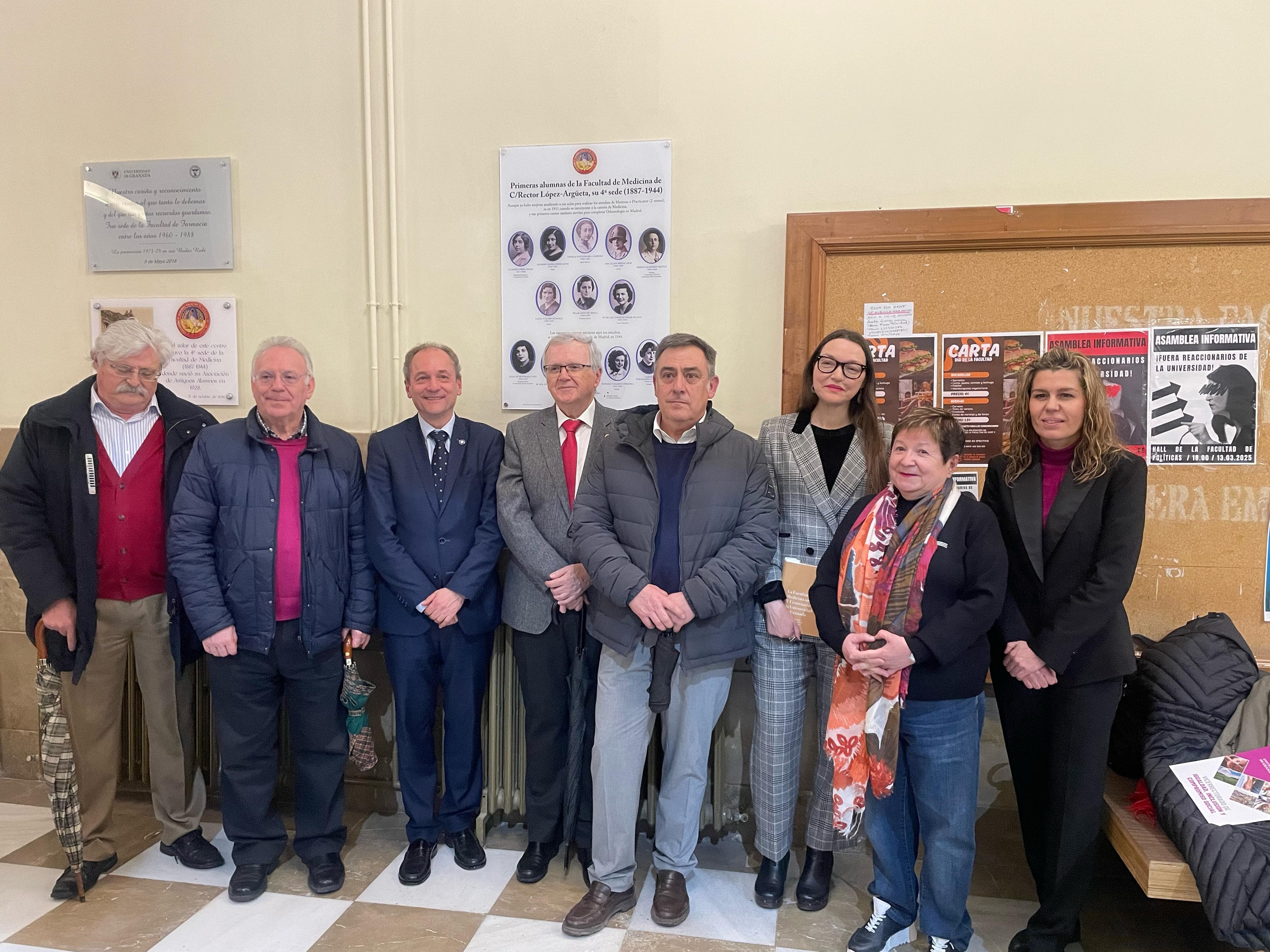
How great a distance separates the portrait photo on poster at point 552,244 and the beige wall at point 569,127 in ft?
0.60

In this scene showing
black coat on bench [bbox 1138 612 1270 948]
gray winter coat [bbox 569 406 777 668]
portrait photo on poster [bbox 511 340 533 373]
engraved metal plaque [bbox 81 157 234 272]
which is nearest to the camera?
black coat on bench [bbox 1138 612 1270 948]

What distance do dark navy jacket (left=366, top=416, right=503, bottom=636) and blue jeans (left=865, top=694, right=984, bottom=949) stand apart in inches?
49.1

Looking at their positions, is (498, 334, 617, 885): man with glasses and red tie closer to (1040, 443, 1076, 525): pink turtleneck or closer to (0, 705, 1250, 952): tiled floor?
(0, 705, 1250, 952): tiled floor

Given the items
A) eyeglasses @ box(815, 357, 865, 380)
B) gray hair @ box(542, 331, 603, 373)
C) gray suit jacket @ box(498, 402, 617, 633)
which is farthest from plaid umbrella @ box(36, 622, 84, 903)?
eyeglasses @ box(815, 357, 865, 380)

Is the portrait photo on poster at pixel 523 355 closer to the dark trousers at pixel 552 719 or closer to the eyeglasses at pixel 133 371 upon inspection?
the dark trousers at pixel 552 719

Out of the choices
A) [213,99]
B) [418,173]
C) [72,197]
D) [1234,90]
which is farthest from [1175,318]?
[72,197]

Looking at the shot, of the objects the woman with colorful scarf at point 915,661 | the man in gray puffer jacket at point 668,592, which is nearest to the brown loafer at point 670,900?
the man in gray puffer jacket at point 668,592

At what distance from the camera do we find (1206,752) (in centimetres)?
199

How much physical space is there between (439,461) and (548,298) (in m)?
0.74

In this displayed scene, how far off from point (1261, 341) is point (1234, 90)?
757mm

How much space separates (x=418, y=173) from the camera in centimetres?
281

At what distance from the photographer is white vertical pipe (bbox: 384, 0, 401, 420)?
108 inches

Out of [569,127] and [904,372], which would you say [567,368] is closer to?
[569,127]

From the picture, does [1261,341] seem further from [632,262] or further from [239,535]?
[239,535]
